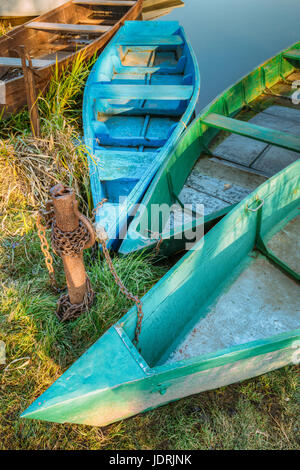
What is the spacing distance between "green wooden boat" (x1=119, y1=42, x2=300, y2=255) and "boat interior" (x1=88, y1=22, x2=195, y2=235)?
1.07 ft

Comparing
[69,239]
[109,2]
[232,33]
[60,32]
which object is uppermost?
[109,2]

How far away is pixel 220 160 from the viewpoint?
4711 mm

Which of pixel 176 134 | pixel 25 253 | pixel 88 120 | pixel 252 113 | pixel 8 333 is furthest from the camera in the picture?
pixel 252 113

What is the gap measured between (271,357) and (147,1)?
540 inches

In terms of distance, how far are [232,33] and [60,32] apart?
18.4ft

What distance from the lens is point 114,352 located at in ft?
7.20

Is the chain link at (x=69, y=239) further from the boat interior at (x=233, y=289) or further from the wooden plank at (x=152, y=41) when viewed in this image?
the wooden plank at (x=152, y=41)

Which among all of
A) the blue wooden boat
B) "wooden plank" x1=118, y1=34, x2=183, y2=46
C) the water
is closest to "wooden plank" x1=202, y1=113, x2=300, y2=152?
the blue wooden boat

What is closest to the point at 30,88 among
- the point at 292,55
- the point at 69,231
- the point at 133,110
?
the point at 133,110

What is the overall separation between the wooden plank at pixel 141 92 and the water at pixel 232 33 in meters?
2.87

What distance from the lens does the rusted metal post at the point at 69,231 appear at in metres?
2.28

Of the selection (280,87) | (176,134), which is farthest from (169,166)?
(280,87)

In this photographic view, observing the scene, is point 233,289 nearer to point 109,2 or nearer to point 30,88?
point 30,88

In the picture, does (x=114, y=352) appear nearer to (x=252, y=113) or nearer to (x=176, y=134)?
(x=176, y=134)
